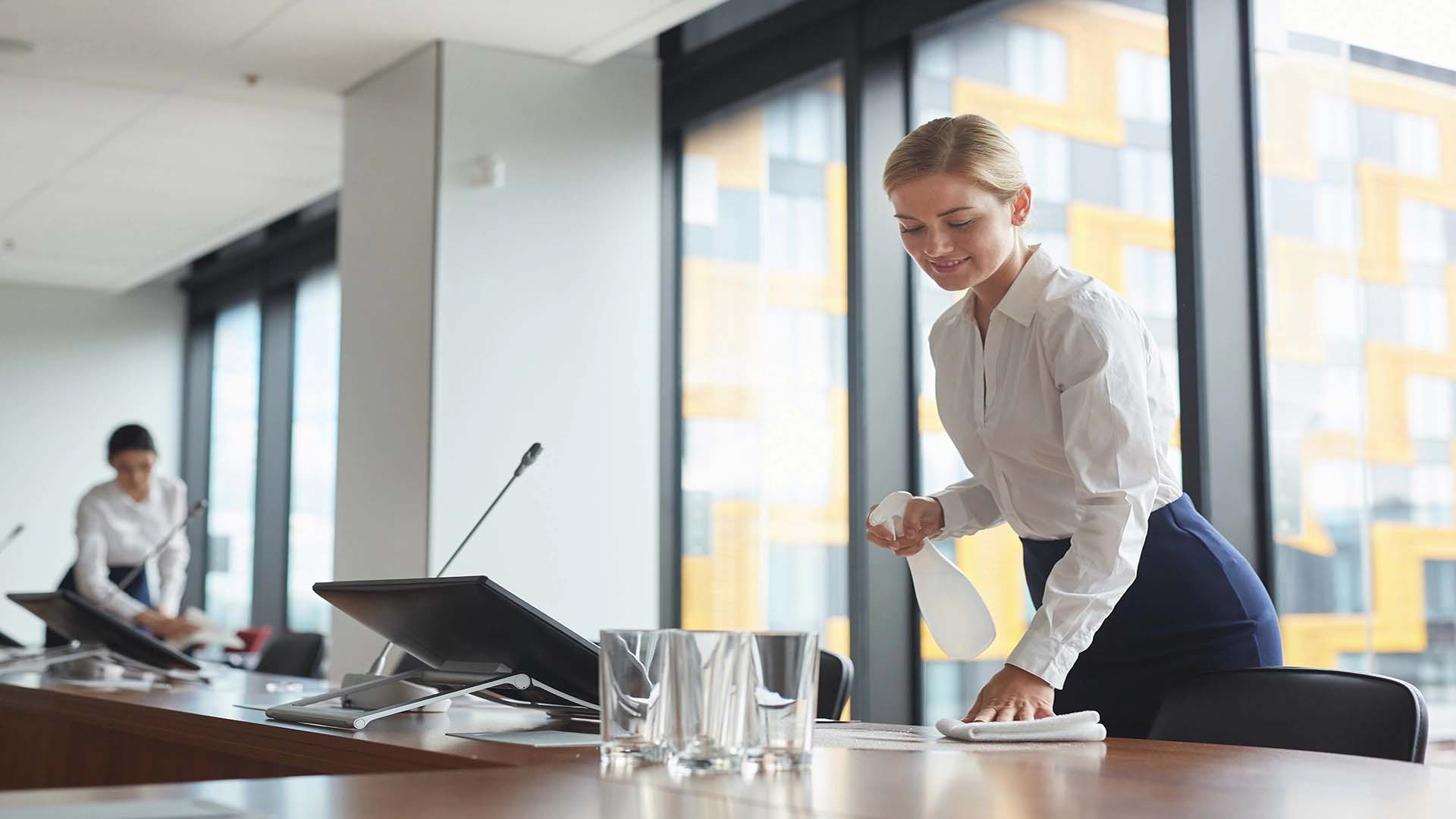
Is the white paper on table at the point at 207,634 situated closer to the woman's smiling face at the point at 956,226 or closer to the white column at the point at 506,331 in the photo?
the white column at the point at 506,331

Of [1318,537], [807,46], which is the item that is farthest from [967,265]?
[807,46]

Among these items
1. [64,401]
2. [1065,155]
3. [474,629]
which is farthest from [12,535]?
[474,629]

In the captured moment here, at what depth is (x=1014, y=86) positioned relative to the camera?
4.19 meters

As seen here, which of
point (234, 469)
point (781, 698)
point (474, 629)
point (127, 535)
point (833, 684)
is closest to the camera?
point (781, 698)

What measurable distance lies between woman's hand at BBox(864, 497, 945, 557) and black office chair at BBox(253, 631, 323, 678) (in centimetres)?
278

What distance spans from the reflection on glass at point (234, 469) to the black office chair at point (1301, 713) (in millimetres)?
7386

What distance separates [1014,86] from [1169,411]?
2412mm

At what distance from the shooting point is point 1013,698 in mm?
1750

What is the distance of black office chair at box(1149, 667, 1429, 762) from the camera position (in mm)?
1554

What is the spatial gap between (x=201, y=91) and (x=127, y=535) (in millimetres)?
1731

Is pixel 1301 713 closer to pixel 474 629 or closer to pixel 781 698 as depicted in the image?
pixel 781 698

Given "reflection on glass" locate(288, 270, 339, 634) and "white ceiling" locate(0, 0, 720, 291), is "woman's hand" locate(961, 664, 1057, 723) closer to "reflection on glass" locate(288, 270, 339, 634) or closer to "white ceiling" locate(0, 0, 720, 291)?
"white ceiling" locate(0, 0, 720, 291)

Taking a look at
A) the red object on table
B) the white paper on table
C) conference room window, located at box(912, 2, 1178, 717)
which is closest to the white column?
the white paper on table

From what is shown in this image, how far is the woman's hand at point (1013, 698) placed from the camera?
1.73 m
